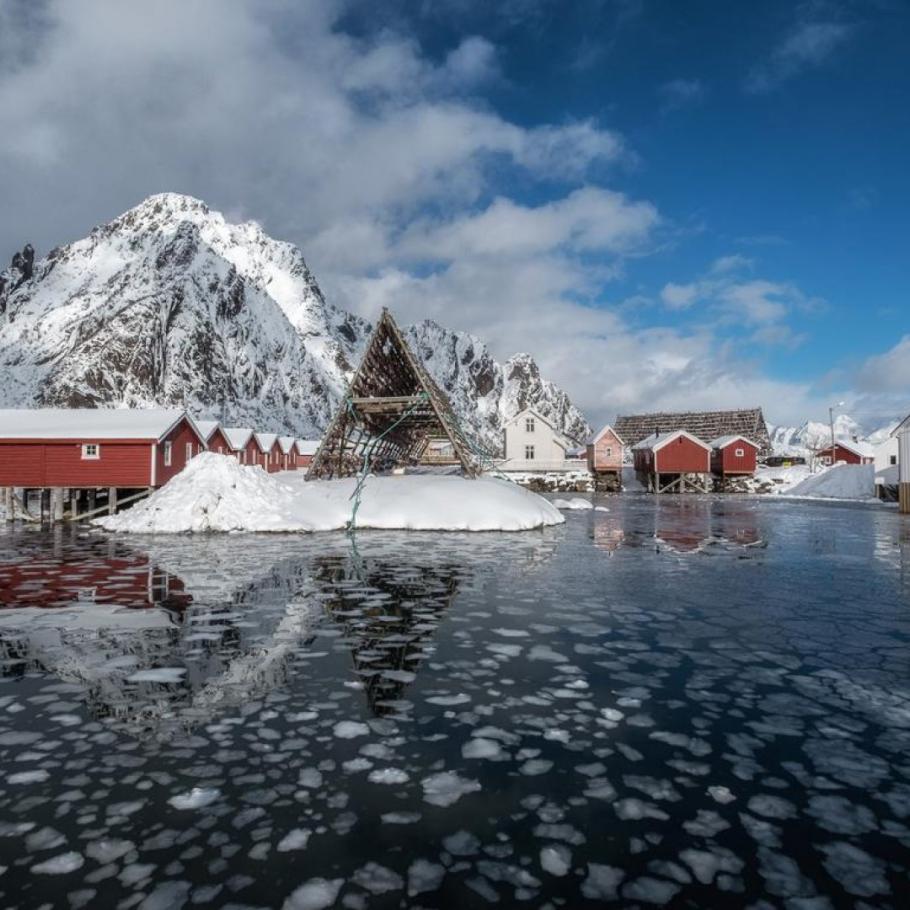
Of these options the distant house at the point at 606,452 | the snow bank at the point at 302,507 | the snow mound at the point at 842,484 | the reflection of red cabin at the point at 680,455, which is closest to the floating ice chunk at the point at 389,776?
the snow bank at the point at 302,507

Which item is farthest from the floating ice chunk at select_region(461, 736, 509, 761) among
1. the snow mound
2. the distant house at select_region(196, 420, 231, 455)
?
the snow mound

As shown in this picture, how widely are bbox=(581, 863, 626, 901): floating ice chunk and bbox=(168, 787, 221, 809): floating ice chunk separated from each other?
83.8 inches

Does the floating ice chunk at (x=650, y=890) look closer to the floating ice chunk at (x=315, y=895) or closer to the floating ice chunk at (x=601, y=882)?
the floating ice chunk at (x=601, y=882)

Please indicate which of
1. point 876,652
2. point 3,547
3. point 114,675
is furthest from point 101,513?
point 876,652

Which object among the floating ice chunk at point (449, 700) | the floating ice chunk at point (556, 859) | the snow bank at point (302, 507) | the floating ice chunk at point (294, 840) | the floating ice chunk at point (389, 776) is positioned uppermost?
the snow bank at point (302, 507)

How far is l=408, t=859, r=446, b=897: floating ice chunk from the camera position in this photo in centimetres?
286

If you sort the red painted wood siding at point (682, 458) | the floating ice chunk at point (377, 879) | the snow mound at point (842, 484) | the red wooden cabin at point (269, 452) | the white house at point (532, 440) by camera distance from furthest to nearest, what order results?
the white house at point (532, 440), the red wooden cabin at point (269, 452), the red painted wood siding at point (682, 458), the snow mound at point (842, 484), the floating ice chunk at point (377, 879)

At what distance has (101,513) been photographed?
29.1 metres

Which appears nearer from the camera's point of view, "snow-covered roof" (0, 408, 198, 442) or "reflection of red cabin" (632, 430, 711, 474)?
"snow-covered roof" (0, 408, 198, 442)

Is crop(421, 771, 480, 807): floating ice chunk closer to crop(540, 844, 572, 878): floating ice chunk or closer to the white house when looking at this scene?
crop(540, 844, 572, 878): floating ice chunk

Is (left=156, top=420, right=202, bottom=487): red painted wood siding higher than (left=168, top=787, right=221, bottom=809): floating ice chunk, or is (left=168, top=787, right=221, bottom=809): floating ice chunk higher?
(left=156, top=420, right=202, bottom=487): red painted wood siding

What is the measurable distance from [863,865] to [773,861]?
437 millimetres

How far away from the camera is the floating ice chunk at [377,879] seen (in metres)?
2.85

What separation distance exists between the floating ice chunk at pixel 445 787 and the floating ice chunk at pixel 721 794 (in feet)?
4.60
